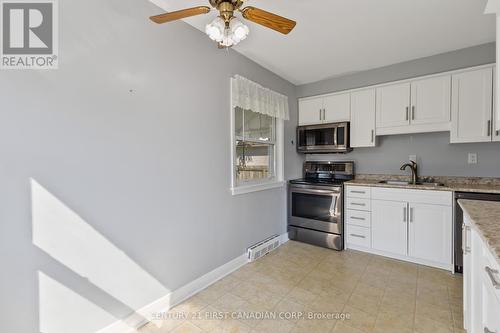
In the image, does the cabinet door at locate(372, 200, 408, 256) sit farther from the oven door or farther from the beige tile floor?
the oven door

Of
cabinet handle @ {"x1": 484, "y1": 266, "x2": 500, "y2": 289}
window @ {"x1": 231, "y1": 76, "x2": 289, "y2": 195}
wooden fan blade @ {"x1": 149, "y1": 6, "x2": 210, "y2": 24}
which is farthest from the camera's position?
window @ {"x1": 231, "y1": 76, "x2": 289, "y2": 195}

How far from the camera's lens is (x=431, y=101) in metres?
2.74

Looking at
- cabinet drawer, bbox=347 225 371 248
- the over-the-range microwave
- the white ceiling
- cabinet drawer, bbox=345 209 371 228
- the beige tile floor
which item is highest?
the white ceiling

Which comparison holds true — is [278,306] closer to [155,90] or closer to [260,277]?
[260,277]

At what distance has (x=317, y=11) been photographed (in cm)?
192

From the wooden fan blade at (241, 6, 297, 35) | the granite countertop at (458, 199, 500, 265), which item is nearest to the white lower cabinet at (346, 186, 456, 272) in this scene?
the granite countertop at (458, 199, 500, 265)

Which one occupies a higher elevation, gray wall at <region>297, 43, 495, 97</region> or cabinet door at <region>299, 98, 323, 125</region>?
gray wall at <region>297, 43, 495, 97</region>

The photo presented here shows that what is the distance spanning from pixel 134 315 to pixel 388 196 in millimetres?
2811

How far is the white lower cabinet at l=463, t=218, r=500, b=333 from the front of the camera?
0.93 meters

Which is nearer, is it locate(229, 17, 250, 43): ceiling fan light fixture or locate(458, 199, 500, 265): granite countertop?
locate(458, 199, 500, 265): granite countertop

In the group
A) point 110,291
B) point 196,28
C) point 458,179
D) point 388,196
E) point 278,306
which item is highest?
point 196,28

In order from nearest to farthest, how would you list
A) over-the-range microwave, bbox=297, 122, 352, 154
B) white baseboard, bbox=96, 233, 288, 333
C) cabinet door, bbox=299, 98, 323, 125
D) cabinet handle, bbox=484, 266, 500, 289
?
cabinet handle, bbox=484, 266, 500, 289
white baseboard, bbox=96, 233, 288, 333
over-the-range microwave, bbox=297, 122, 352, 154
cabinet door, bbox=299, 98, 323, 125

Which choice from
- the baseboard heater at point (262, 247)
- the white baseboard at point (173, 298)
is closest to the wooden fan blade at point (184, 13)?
the white baseboard at point (173, 298)

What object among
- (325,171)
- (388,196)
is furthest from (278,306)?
(325,171)
